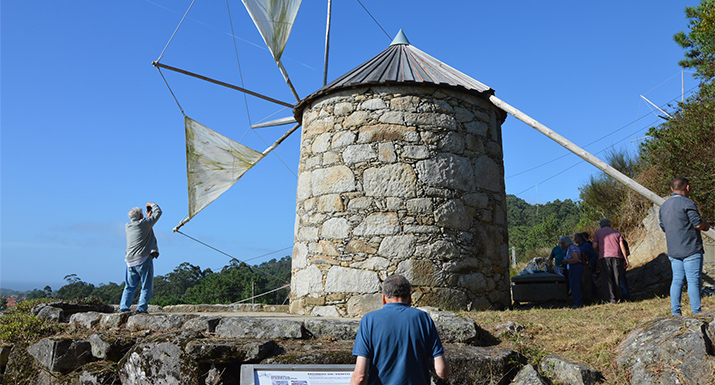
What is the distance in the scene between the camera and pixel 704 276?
8.71m

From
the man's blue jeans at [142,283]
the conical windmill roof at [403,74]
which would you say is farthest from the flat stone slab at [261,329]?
the conical windmill roof at [403,74]

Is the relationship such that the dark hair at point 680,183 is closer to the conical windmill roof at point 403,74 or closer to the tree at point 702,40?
the conical windmill roof at point 403,74

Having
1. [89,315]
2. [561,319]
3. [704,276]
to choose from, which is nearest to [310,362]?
[561,319]

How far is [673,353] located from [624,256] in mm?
3948

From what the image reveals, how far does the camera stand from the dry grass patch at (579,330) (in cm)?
459

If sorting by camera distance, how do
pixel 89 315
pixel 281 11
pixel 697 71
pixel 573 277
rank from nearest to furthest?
pixel 89 315, pixel 573 277, pixel 281 11, pixel 697 71

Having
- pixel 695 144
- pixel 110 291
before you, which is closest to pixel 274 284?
pixel 110 291

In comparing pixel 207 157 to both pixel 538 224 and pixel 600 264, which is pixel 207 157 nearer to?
pixel 600 264

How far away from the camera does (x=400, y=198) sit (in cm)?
703

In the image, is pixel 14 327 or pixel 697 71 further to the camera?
pixel 697 71

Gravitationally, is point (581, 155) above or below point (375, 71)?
below

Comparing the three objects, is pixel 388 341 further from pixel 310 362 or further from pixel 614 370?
pixel 614 370

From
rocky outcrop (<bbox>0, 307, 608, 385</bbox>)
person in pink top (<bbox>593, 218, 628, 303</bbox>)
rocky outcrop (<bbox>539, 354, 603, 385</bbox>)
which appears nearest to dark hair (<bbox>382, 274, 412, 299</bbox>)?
rocky outcrop (<bbox>0, 307, 608, 385</bbox>)

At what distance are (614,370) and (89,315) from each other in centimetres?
582
